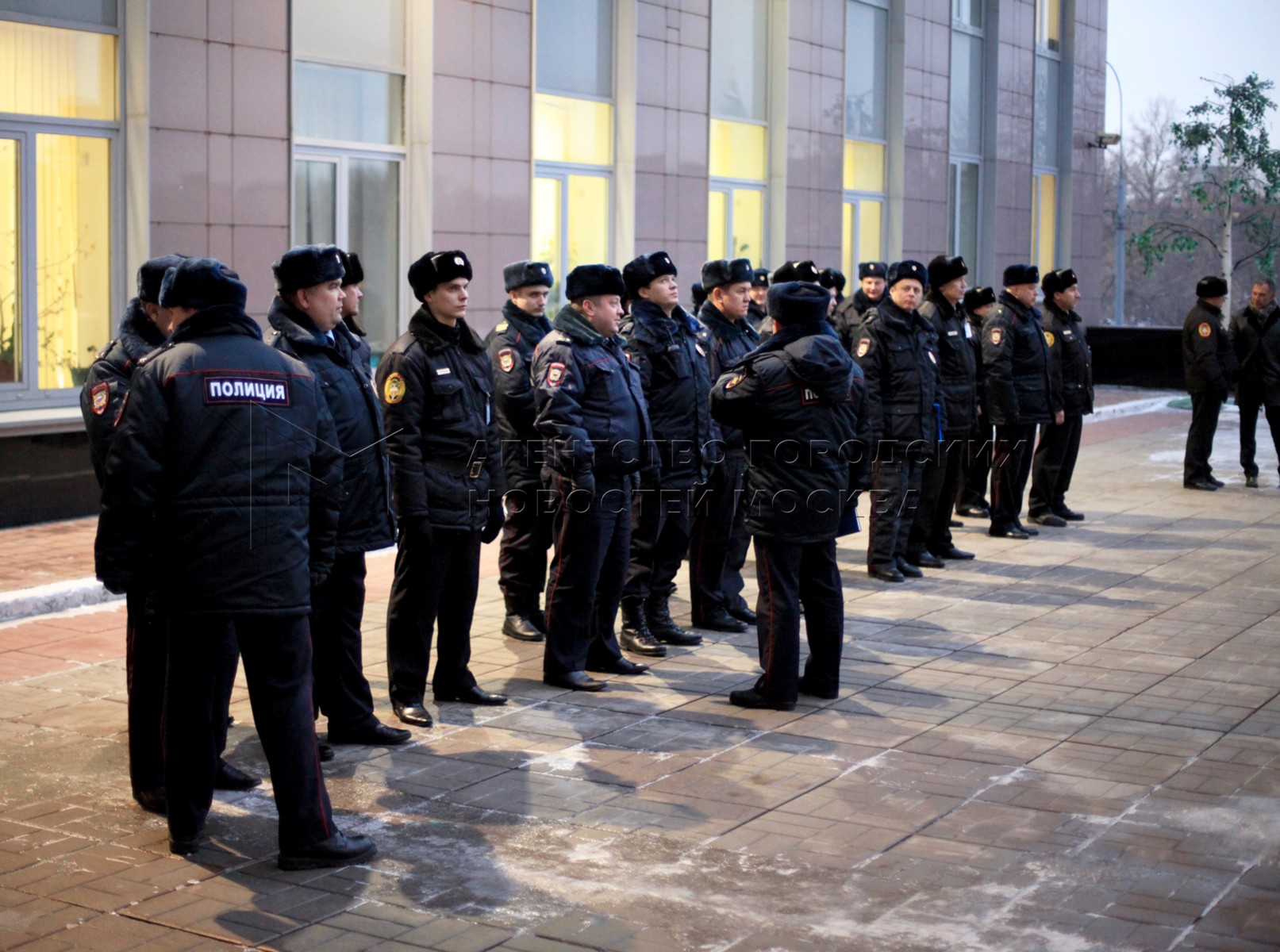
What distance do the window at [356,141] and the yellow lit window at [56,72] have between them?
188cm

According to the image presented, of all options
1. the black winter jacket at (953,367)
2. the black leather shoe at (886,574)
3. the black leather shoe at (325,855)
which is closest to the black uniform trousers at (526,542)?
the black leather shoe at (886,574)

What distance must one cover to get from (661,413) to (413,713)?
2.43 m

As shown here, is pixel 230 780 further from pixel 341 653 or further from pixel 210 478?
pixel 210 478

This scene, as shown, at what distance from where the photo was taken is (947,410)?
1205 cm

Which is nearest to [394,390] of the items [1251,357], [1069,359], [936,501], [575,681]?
[575,681]

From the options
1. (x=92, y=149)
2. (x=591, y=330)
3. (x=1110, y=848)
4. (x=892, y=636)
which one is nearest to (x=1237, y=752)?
(x=1110, y=848)

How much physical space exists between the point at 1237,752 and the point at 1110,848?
1.57 m

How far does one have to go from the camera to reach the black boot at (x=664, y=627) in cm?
930

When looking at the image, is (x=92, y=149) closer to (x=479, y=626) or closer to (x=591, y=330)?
(x=479, y=626)

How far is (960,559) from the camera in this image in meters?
12.2

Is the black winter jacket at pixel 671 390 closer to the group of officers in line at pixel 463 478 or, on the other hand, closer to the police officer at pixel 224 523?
the group of officers in line at pixel 463 478

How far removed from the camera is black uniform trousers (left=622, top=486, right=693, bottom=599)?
910 centimetres

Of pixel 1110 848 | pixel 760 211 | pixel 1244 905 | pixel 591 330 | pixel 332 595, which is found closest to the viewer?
pixel 1244 905

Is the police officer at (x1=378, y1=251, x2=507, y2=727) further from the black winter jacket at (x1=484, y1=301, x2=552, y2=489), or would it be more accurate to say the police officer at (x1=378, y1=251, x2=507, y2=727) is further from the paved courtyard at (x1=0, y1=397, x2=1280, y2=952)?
the black winter jacket at (x1=484, y1=301, x2=552, y2=489)
